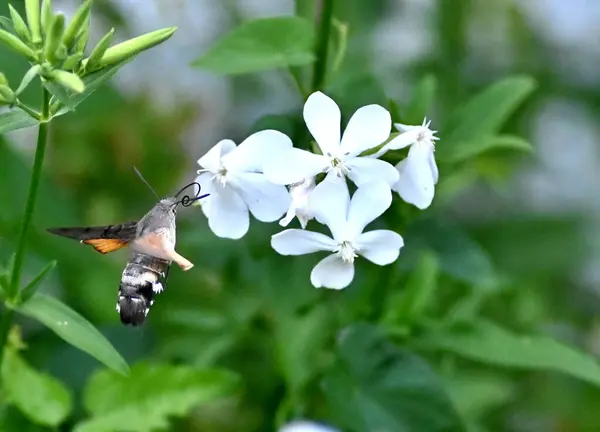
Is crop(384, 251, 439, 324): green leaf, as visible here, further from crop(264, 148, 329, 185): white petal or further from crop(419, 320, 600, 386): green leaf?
crop(264, 148, 329, 185): white petal

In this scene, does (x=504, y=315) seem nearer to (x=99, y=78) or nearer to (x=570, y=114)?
(x=570, y=114)

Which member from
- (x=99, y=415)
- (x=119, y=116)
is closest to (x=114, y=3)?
(x=119, y=116)

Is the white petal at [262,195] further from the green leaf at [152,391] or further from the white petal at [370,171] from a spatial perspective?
the green leaf at [152,391]

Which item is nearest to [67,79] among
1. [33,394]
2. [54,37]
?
[54,37]

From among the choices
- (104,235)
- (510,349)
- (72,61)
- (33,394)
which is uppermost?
(72,61)

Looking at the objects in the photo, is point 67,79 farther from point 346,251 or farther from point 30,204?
point 346,251

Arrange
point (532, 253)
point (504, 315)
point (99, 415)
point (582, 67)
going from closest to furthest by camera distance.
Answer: point (99, 415), point (504, 315), point (532, 253), point (582, 67)

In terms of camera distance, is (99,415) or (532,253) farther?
(532,253)
